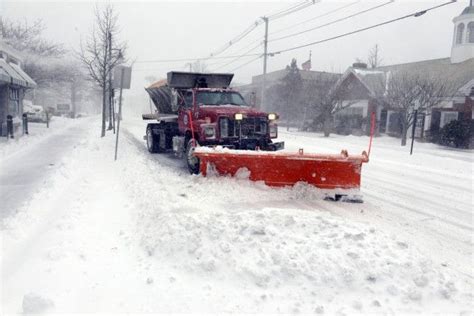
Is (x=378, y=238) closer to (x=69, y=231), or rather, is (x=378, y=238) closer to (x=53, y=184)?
(x=69, y=231)

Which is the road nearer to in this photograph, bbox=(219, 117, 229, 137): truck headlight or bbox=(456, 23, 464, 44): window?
bbox=(219, 117, 229, 137): truck headlight

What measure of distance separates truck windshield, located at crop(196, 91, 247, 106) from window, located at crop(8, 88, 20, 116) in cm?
1371

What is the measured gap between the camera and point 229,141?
9617mm

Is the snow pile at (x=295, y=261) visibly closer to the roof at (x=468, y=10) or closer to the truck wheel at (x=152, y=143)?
the truck wheel at (x=152, y=143)

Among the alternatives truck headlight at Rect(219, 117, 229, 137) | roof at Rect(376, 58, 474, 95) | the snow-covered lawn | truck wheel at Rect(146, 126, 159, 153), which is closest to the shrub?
roof at Rect(376, 58, 474, 95)

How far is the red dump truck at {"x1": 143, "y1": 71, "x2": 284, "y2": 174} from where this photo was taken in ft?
31.2

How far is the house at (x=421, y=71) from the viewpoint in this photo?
26.0 m

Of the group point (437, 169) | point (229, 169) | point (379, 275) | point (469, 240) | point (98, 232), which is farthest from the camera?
point (437, 169)

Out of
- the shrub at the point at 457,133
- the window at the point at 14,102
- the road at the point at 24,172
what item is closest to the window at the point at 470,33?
the shrub at the point at 457,133

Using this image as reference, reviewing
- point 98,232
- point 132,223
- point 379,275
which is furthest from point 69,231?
point 379,275

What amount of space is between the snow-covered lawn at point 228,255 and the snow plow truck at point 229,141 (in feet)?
1.48

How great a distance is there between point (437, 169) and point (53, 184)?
1081 centimetres

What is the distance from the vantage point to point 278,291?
148 inches

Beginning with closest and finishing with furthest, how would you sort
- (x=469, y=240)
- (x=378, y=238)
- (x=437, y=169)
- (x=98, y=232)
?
(x=378, y=238)
(x=98, y=232)
(x=469, y=240)
(x=437, y=169)
